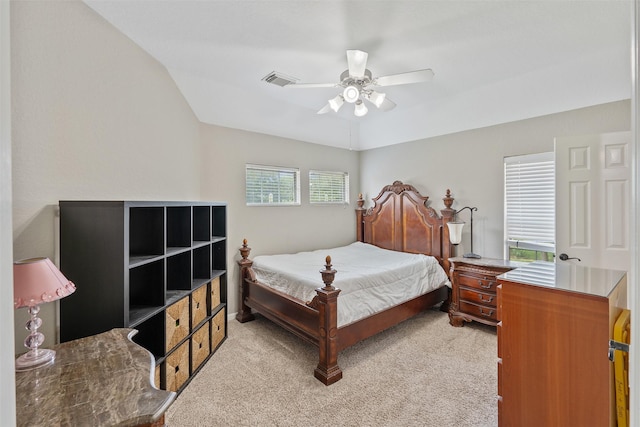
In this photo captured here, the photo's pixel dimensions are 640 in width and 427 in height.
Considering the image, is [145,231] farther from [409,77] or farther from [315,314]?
[409,77]

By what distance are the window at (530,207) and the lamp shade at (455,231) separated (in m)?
0.54

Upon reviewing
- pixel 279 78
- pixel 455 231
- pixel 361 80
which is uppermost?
pixel 279 78

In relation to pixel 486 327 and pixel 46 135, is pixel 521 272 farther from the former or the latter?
pixel 46 135

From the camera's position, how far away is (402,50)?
2.56m

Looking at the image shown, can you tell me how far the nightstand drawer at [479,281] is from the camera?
3.19 metres

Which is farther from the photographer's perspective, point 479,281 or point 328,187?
point 328,187

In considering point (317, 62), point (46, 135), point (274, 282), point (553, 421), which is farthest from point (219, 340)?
point (317, 62)

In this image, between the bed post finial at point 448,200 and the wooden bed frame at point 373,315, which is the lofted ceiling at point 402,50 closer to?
the bed post finial at point 448,200

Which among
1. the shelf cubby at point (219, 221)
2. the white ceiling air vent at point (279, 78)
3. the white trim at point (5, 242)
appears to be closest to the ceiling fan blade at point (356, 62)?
the white ceiling air vent at point (279, 78)

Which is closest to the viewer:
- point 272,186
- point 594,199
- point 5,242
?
point 5,242

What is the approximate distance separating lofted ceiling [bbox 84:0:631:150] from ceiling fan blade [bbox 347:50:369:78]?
0.75 feet

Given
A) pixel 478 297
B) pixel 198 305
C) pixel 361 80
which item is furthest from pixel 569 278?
pixel 198 305

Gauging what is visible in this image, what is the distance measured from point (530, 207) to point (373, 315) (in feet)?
Answer: 7.59

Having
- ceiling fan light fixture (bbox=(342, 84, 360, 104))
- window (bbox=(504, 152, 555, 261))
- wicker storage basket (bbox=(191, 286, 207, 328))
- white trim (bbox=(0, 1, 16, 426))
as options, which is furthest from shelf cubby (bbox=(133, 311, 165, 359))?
window (bbox=(504, 152, 555, 261))
